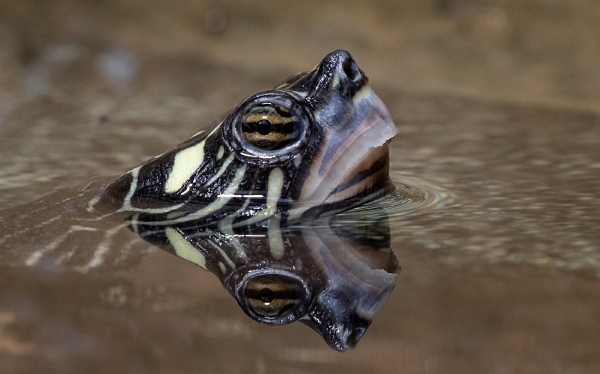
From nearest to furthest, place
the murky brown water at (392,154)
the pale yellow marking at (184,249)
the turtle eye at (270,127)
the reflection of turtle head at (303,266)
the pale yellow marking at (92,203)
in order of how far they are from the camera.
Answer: the murky brown water at (392,154) < the reflection of turtle head at (303,266) < the pale yellow marking at (184,249) < the turtle eye at (270,127) < the pale yellow marking at (92,203)

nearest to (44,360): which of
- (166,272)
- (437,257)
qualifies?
(166,272)

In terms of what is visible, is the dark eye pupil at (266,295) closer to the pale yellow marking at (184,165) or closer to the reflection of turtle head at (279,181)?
the reflection of turtle head at (279,181)

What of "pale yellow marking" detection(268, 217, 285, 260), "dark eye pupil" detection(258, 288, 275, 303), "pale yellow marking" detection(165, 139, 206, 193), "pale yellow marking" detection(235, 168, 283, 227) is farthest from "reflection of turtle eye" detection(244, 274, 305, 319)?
"pale yellow marking" detection(165, 139, 206, 193)

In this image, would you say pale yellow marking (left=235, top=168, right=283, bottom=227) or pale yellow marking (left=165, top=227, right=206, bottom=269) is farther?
pale yellow marking (left=235, top=168, right=283, bottom=227)

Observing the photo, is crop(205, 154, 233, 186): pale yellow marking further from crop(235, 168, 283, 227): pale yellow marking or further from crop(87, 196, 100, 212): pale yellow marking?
crop(87, 196, 100, 212): pale yellow marking

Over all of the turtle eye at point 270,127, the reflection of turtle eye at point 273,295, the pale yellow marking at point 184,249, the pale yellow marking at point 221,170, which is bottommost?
the reflection of turtle eye at point 273,295

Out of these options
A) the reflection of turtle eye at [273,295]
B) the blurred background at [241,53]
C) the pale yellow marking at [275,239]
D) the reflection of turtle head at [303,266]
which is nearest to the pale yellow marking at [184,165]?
the reflection of turtle head at [303,266]
